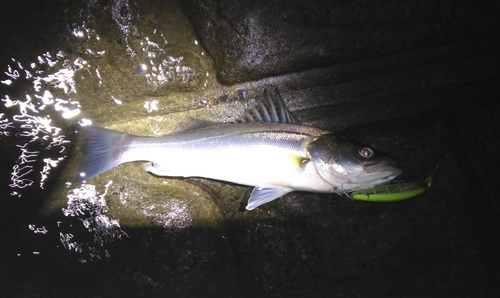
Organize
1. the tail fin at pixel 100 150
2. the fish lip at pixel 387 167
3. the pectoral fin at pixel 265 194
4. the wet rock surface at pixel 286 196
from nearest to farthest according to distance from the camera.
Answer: the fish lip at pixel 387 167 < the pectoral fin at pixel 265 194 < the tail fin at pixel 100 150 < the wet rock surface at pixel 286 196

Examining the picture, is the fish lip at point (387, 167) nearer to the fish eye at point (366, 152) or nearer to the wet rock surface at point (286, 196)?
the fish eye at point (366, 152)

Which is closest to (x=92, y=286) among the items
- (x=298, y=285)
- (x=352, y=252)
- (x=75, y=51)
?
(x=298, y=285)

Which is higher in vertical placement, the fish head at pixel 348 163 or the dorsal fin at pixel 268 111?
the dorsal fin at pixel 268 111

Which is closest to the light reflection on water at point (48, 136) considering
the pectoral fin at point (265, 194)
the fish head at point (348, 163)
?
the pectoral fin at point (265, 194)

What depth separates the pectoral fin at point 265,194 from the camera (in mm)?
2211

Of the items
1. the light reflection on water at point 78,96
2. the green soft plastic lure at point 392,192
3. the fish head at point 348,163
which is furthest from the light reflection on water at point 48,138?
the green soft plastic lure at point 392,192

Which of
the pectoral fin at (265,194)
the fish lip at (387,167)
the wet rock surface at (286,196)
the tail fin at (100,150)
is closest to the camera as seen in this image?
the fish lip at (387,167)

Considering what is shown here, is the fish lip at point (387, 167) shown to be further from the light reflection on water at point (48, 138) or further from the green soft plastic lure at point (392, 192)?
the light reflection on water at point (48, 138)

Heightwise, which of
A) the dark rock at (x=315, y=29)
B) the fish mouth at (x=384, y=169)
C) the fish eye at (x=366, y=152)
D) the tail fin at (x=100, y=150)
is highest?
the dark rock at (x=315, y=29)

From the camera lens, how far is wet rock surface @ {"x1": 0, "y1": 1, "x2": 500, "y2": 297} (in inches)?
95.4

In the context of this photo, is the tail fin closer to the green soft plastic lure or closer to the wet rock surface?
the wet rock surface

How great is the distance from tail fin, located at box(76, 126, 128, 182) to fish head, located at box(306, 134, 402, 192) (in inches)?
57.0

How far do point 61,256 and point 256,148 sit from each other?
71.8 inches

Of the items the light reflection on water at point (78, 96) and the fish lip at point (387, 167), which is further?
the light reflection on water at point (78, 96)
